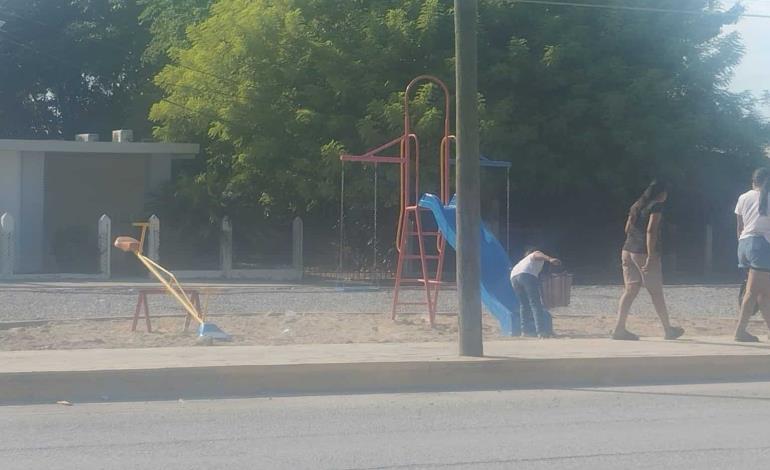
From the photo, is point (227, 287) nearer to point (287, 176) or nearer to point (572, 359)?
point (287, 176)

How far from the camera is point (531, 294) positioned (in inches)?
521

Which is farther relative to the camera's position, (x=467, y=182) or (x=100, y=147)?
(x=100, y=147)

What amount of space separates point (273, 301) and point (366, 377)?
8.31 meters

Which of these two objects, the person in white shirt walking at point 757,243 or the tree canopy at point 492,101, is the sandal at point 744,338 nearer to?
the person in white shirt walking at point 757,243

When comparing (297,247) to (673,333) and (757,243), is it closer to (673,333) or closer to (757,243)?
(673,333)

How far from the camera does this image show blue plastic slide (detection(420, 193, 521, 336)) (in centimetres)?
1359

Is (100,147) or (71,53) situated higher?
(71,53)

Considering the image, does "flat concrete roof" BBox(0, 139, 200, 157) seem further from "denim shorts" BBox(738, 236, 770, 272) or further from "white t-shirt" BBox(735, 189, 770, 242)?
"denim shorts" BBox(738, 236, 770, 272)

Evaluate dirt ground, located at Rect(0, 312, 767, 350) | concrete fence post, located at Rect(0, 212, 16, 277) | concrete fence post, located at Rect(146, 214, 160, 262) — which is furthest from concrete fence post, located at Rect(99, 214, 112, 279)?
dirt ground, located at Rect(0, 312, 767, 350)

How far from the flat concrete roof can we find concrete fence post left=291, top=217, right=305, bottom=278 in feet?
14.4

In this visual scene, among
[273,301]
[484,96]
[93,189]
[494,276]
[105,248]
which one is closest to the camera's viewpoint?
[494,276]

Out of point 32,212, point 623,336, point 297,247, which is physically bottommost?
point 623,336

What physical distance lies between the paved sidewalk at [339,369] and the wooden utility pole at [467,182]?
1.27 ft

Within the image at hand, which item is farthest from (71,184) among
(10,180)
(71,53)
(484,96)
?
(71,53)
